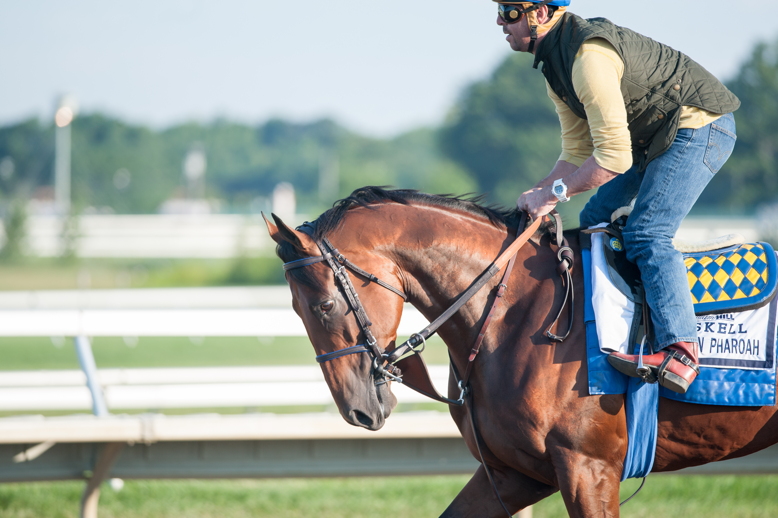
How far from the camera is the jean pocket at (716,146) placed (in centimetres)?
304

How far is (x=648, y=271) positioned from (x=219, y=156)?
11877cm

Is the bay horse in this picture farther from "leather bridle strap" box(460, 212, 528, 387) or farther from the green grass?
the green grass

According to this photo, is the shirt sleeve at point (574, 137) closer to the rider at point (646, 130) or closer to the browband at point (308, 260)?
the rider at point (646, 130)

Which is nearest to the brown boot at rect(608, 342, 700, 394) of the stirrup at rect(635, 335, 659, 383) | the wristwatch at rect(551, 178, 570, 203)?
the stirrup at rect(635, 335, 659, 383)

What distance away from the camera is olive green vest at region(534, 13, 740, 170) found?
9.35 feet

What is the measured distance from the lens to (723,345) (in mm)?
2961

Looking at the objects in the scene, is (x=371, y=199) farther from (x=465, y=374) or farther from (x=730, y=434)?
(x=730, y=434)

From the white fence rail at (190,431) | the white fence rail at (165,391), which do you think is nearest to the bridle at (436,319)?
the white fence rail at (190,431)

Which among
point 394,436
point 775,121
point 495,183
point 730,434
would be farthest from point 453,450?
point 495,183

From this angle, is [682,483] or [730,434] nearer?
[730,434]

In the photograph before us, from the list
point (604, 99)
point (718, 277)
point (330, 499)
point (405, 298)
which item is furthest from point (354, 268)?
point (330, 499)

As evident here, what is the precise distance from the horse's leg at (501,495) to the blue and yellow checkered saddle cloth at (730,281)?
94 centimetres

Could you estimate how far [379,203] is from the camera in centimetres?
307

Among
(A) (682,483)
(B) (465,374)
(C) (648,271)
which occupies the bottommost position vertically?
(A) (682,483)
